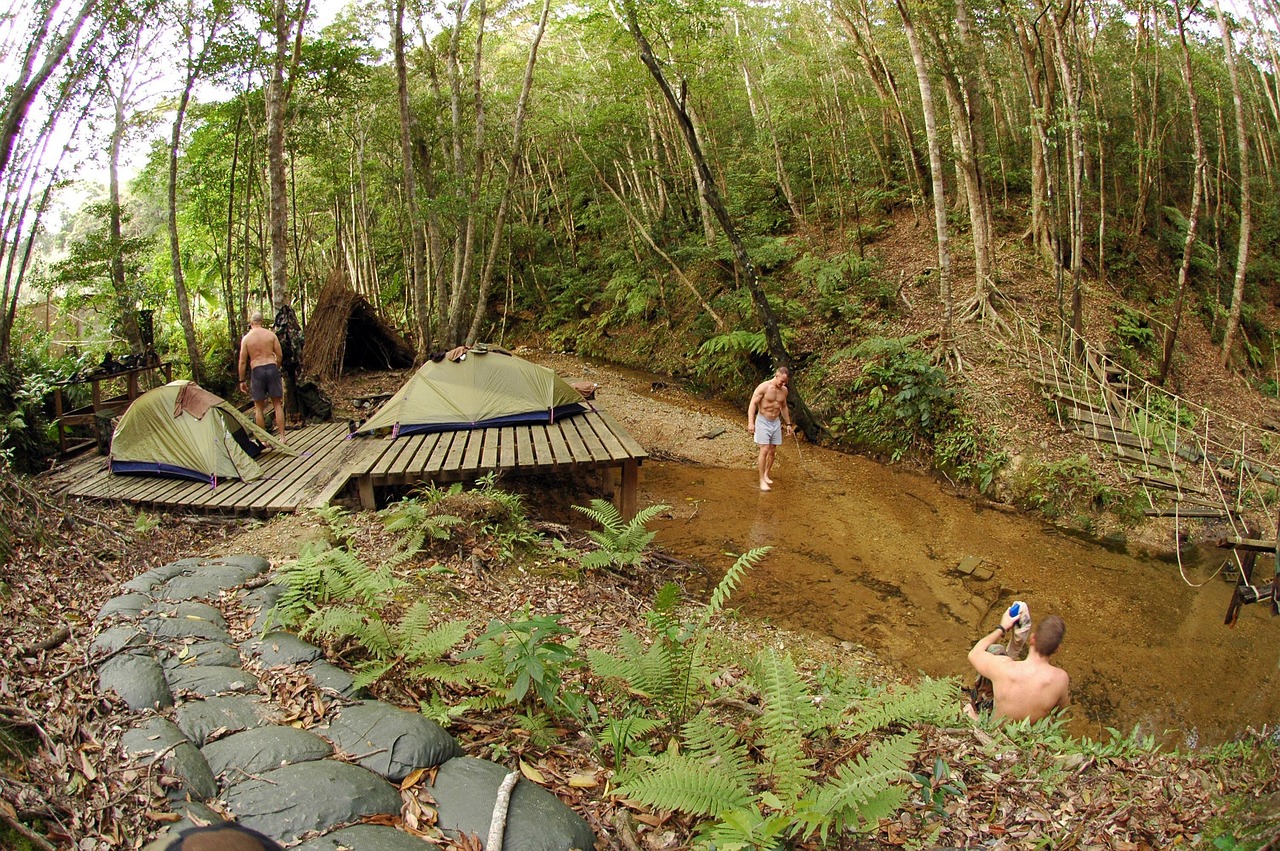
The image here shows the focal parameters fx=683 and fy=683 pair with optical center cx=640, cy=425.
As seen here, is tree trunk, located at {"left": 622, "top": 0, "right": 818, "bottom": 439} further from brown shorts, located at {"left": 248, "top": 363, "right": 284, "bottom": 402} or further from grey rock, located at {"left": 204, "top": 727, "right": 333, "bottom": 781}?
grey rock, located at {"left": 204, "top": 727, "right": 333, "bottom": 781}

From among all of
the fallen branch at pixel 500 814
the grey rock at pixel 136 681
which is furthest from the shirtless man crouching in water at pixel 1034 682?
the grey rock at pixel 136 681

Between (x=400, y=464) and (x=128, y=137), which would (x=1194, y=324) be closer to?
(x=400, y=464)

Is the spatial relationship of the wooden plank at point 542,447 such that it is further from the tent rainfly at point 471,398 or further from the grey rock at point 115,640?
the grey rock at point 115,640

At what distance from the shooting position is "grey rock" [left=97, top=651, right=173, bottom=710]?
2633 mm

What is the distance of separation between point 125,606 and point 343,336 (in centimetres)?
1121

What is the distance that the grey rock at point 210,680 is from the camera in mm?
2824

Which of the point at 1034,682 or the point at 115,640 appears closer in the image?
the point at 115,640

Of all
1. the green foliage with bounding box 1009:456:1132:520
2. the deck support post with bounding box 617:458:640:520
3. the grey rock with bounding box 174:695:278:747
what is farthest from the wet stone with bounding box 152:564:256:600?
the green foliage with bounding box 1009:456:1132:520

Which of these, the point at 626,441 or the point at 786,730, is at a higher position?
the point at 626,441

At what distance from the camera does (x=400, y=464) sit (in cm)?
702

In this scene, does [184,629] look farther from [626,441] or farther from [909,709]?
[626,441]

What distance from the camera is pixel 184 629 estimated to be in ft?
10.9

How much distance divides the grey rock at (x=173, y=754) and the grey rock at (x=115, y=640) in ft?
2.30

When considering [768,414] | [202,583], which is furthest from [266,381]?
[768,414]
